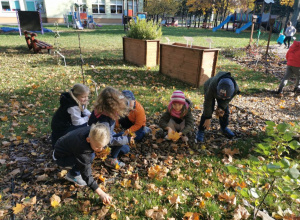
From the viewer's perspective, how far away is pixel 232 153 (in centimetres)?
345

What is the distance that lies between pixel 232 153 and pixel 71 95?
2668 millimetres

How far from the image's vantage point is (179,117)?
12.4 ft

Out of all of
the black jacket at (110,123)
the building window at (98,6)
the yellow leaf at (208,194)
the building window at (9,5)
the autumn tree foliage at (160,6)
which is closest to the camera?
the yellow leaf at (208,194)

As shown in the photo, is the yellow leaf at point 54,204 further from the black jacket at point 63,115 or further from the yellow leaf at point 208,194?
the yellow leaf at point 208,194

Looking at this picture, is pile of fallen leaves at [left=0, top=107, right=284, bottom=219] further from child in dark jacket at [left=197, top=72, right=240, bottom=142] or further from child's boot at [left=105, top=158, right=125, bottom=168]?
child in dark jacket at [left=197, top=72, right=240, bottom=142]

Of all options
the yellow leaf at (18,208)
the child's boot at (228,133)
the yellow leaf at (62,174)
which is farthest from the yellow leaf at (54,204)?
the child's boot at (228,133)

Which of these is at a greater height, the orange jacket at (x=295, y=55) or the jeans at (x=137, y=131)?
the orange jacket at (x=295, y=55)

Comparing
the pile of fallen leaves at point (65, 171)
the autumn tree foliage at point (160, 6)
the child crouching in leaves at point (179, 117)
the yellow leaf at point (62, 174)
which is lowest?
the pile of fallen leaves at point (65, 171)

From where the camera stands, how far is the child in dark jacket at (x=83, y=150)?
2188 millimetres

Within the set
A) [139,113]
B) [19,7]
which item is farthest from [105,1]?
[139,113]

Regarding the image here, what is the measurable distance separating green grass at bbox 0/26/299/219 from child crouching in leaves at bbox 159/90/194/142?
1.76 ft

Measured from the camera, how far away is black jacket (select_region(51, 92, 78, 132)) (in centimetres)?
299

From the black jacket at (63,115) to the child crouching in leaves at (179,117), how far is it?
5.24ft

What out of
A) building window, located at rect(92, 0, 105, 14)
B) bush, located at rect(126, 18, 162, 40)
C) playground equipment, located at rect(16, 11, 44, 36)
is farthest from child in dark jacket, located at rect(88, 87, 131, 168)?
building window, located at rect(92, 0, 105, 14)
